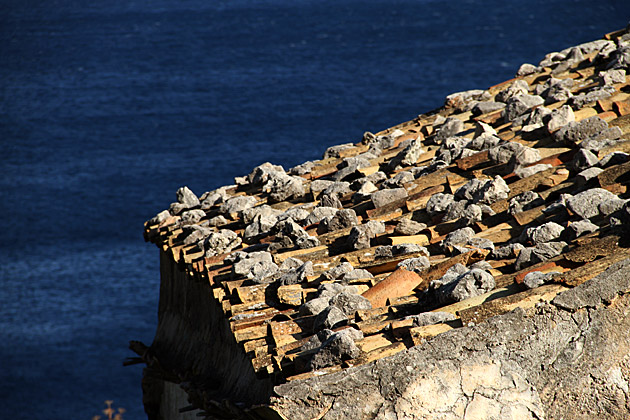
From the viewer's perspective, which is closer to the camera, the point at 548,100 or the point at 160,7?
the point at 548,100

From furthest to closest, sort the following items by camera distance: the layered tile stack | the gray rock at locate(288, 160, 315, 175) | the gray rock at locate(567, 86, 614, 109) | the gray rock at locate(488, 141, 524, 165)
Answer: the gray rock at locate(288, 160, 315, 175), the gray rock at locate(567, 86, 614, 109), the gray rock at locate(488, 141, 524, 165), the layered tile stack

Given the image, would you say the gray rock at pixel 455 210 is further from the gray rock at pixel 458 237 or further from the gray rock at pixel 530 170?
the gray rock at pixel 530 170

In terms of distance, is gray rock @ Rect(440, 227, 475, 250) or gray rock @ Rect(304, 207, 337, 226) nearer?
gray rock @ Rect(440, 227, 475, 250)

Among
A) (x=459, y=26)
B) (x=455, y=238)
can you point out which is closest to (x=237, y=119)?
(x=459, y=26)

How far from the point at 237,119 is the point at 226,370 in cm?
4952

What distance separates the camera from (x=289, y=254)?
624 centimetres

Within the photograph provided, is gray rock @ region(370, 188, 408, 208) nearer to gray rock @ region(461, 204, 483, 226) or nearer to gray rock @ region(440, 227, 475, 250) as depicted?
gray rock @ region(461, 204, 483, 226)

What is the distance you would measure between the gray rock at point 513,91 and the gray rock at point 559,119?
1.71m

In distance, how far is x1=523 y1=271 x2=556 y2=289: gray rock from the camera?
14.4 ft

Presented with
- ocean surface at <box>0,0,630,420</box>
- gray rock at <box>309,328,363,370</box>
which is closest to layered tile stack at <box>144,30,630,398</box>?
gray rock at <box>309,328,363,370</box>

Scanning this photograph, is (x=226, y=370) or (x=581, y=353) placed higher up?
(x=581, y=353)

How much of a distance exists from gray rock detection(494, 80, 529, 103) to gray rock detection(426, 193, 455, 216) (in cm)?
309

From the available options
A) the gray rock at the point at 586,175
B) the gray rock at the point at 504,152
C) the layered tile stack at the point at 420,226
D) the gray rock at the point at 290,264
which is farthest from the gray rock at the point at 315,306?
the gray rock at the point at 504,152

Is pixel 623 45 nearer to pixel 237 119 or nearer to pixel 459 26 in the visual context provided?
pixel 237 119
